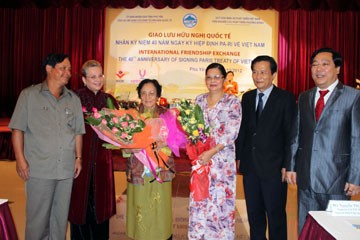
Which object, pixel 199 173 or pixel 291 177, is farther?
pixel 199 173

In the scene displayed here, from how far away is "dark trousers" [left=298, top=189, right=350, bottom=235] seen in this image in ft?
7.39

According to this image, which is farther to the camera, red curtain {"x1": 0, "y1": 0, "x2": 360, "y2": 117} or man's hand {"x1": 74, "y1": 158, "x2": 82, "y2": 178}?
red curtain {"x1": 0, "y1": 0, "x2": 360, "y2": 117}

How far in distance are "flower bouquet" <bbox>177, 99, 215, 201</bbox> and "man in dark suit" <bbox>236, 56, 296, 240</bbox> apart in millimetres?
355

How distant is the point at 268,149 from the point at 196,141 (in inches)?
21.6

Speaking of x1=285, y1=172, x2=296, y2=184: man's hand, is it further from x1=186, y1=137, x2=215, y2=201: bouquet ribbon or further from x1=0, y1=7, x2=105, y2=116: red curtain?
x1=0, y1=7, x2=105, y2=116: red curtain

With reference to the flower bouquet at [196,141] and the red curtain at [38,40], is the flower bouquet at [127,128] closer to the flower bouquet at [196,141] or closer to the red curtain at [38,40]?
the flower bouquet at [196,141]

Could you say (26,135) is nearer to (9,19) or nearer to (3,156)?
(3,156)

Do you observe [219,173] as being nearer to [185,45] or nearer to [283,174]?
[283,174]

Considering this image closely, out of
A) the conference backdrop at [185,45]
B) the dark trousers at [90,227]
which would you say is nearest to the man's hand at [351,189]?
the dark trousers at [90,227]

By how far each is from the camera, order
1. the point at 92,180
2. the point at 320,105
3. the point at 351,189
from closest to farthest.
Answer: the point at 351,189, the point at 320,105, the point at 92,180

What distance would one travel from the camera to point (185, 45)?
7.88 m

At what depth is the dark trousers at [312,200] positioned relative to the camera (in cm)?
225

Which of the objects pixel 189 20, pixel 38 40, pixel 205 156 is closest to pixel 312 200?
pixel 205 156

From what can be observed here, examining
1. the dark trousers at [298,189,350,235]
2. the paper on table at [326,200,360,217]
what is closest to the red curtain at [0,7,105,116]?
the dark trousers at [298,189,350,235]
